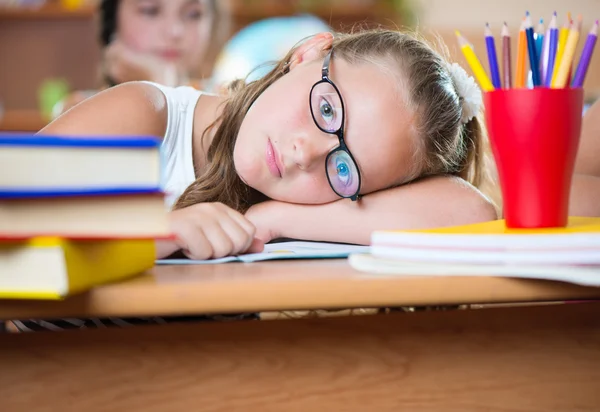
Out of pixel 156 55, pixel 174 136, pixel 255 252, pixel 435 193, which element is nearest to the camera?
pixel 255 252

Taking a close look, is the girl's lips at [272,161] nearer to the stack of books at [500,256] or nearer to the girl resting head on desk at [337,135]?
the girl resting head on desk at [337,135]

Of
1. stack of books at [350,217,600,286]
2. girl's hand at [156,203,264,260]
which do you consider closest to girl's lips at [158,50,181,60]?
girl's hand at [156,203,264,260]

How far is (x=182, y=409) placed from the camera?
552mm

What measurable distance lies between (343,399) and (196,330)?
4.9 inches

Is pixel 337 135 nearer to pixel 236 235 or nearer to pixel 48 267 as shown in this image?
pixel 236 235

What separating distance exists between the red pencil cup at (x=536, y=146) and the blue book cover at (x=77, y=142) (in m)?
0.33

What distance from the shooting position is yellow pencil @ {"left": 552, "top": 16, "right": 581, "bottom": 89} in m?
0.64

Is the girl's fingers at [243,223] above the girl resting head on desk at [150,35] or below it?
below

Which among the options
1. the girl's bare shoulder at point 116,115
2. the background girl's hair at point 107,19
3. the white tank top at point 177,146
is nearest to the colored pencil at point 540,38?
the girl's bare shoulder at point 116,115

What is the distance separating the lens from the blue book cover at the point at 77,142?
1.52ft

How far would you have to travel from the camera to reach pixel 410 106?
42.6 inches

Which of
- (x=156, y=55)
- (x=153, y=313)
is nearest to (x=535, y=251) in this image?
(x=153, y=313)

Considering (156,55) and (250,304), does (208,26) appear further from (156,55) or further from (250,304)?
(250,304)

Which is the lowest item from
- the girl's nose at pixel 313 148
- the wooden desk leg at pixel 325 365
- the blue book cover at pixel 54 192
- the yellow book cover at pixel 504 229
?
the wooden desk leg at pixel 325 365
